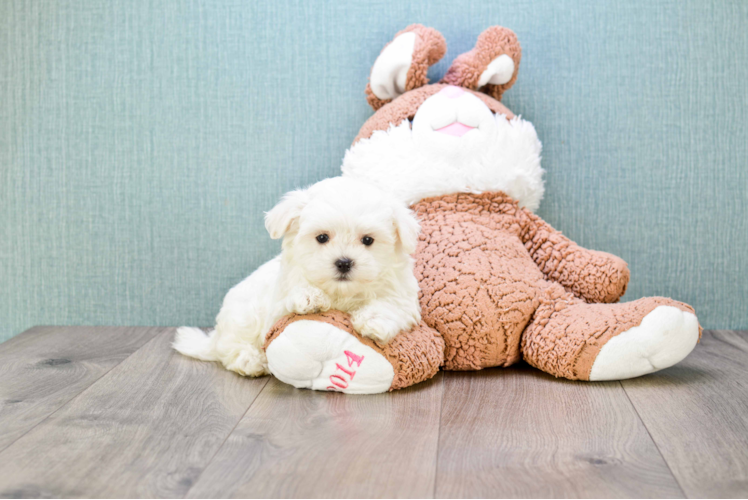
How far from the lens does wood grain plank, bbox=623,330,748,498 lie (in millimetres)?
944

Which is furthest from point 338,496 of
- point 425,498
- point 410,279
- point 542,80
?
point 542,80

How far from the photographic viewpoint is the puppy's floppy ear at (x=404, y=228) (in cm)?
128

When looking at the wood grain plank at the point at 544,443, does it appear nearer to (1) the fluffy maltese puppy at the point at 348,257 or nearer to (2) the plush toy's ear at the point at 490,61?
(1) the fluffy maltese puppy at the point at 348,257

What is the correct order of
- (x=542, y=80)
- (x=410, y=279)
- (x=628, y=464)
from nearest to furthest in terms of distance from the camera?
1. (x=628, y=464)
2. (x=410, y=279)
3. (x=542, y=80)

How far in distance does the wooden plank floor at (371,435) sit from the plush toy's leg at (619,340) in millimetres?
43

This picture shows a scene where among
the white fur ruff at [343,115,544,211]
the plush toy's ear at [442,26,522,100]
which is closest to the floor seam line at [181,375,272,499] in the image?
the white fur ruff at [343,115,544,211]

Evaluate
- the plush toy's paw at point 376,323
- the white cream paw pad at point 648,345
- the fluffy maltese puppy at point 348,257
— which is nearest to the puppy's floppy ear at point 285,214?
the fluffy maltese puppy at point 348,257

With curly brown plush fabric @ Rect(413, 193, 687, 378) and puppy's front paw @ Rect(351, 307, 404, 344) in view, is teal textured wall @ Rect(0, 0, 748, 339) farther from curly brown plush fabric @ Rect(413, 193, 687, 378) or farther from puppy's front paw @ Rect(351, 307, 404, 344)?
puppy's front paw @ Rect(351, 307, 404, 344)

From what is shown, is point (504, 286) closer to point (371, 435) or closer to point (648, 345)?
point (648, 345)

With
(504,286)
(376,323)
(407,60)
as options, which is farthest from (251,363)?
(407,60)

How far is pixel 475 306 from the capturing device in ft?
4.67

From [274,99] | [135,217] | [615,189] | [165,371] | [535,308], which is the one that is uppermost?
[274,99]

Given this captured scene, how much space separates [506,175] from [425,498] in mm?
927

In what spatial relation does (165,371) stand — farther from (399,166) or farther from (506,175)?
(506,175)
